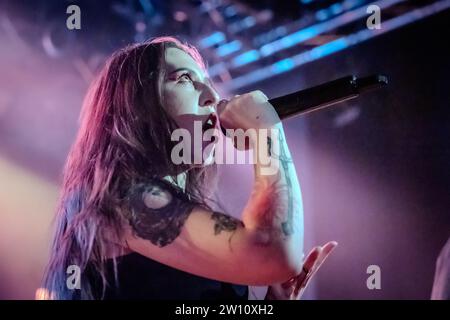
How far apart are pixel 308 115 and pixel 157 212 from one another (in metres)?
0.70

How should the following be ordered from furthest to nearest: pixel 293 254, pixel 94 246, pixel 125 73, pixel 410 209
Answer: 1. pixel 410 209
2. pixel 125 73
3. pixel 94 246
4. pixel 293 254

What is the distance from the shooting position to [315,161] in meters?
1.42

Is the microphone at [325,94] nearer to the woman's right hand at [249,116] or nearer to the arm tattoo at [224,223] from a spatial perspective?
the woman's right hand at [249,116]

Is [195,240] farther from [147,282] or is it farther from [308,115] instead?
[308,115]

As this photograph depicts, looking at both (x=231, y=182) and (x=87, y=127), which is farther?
(x=231, y=182)

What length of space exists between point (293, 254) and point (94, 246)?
38 cm

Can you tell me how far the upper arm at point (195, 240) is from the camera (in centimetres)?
83

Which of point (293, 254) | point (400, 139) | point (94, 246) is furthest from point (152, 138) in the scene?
point (400, 139)

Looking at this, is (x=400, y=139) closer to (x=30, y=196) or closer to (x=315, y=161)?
(x=315, y=161)

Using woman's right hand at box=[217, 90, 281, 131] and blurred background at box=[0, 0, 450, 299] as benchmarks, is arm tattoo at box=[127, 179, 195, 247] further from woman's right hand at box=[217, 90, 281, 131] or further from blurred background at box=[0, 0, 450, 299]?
blurred background at box=[0, 0, 450, 299]

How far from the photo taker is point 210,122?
41.7 inches

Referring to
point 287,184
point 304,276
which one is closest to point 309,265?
point 304,276

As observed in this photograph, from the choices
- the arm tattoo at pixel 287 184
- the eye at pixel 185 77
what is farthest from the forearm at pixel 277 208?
the eye at pixel 185 77

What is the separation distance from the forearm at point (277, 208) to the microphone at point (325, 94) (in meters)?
0.09
